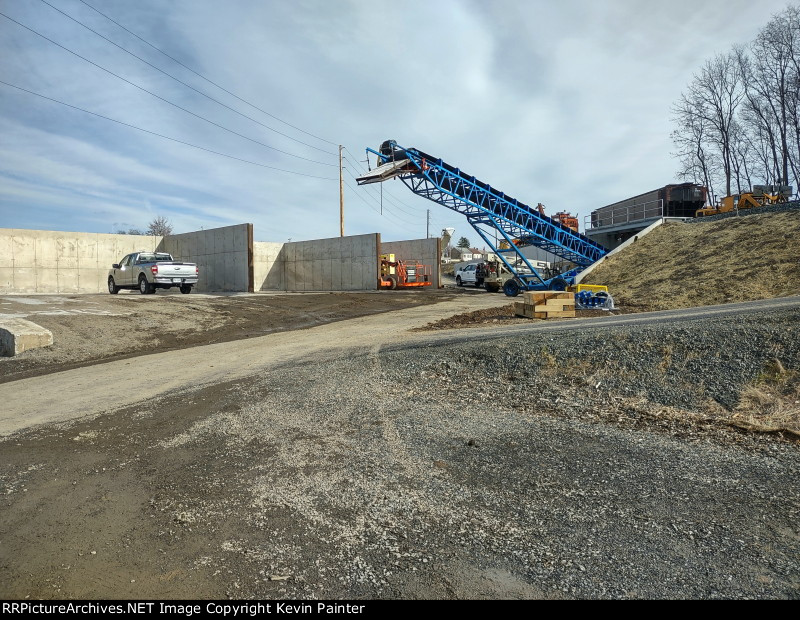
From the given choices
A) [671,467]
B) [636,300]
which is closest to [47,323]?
[671,467]

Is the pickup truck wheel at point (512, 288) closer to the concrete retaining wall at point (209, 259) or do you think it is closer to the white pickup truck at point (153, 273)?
the concrete retaining wall at point (209, 259)

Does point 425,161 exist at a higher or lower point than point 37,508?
higher

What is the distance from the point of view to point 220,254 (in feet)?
109

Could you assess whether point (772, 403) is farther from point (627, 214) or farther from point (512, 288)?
point (627, 214)

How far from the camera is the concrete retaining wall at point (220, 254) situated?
31.4 metres

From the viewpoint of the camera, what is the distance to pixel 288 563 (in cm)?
297

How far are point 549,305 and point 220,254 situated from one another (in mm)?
25253

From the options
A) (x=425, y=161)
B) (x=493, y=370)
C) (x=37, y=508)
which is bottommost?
(x=37, y=508)

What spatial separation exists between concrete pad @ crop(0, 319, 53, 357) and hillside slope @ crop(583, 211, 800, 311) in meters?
16.4

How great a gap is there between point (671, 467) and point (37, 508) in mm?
5043

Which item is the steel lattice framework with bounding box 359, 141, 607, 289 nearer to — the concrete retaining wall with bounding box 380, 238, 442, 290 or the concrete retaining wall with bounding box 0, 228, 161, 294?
the concrete retaining wall with bounding box 380, 238, 442, 290

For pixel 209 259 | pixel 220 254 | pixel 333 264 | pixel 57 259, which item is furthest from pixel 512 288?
pixel 57 259

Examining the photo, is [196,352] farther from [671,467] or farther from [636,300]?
[636,300]

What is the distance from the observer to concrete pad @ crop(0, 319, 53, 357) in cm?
1159
